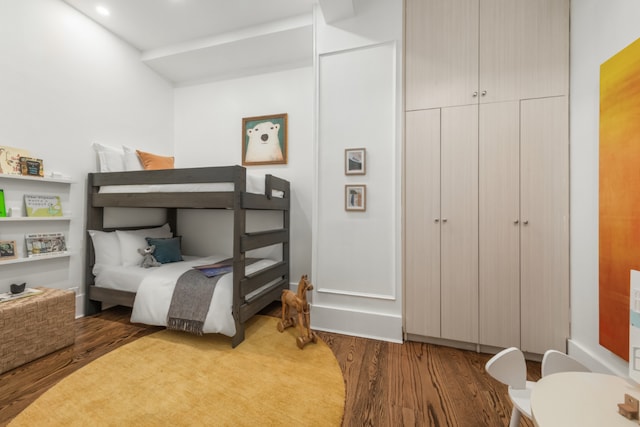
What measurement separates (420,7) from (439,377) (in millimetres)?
2657

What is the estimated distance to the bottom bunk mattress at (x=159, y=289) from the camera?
6.36 ft

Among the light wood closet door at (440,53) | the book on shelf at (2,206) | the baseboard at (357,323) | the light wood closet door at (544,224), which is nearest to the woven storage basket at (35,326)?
the book on shelf at (2,206)

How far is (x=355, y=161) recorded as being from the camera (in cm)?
224

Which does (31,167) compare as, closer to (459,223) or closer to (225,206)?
(225,206)

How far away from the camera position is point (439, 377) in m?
1.64

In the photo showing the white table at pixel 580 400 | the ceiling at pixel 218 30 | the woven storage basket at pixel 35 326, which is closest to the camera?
the white table at pixel 580 400

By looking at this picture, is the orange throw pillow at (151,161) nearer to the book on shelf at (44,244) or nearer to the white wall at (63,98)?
the white wall at (63,98)

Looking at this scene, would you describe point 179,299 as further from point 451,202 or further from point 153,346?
point 451,202

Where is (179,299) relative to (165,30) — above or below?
below

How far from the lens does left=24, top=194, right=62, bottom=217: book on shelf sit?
2.10m

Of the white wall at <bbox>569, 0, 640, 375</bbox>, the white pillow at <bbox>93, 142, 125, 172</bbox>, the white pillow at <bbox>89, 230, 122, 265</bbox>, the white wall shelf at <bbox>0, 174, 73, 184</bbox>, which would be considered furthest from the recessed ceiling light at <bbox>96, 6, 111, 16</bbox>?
the white wall at <bbox>569, 0, 640, 375</bbox>

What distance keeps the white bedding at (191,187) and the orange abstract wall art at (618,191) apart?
2283mm

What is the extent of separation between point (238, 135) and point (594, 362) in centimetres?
361

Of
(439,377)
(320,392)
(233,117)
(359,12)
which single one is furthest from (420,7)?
(320,392)
